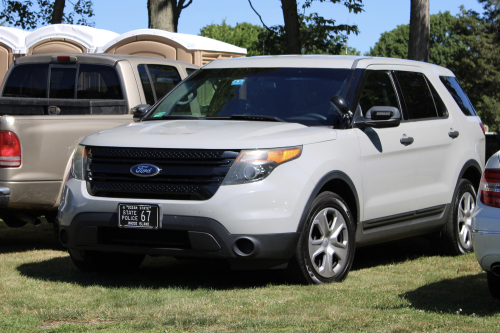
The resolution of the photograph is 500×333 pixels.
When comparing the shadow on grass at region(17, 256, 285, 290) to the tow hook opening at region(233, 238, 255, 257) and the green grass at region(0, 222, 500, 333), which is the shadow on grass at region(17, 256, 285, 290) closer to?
the green grass at region(0, 222, 500, 333)

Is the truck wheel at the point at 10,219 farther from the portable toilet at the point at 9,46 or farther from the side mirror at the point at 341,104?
the portable toilet at the point at 9,46

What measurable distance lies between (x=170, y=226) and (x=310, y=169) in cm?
113

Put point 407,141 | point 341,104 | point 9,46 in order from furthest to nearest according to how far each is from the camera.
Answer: point 9,46 < point 407,141 < point 341,104

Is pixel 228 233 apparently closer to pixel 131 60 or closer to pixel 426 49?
pixel 131 60

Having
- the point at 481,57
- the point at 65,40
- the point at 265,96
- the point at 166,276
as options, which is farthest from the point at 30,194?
the point at 481,57

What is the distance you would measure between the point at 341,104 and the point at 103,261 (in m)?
2.40

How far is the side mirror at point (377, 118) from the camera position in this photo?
6.49 metres

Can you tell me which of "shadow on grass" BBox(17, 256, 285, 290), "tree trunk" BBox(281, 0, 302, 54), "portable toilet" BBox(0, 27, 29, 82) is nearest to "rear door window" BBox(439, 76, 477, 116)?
"shadow on grass" BBox(17, 256, 285, 290)

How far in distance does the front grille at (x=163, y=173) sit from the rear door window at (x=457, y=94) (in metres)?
3.57

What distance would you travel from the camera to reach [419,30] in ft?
53.2

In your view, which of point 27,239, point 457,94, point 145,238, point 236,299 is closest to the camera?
point 236,299

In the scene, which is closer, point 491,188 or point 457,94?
point 491,188

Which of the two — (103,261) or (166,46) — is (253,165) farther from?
(166,46)

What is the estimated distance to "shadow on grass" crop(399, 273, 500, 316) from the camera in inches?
205
